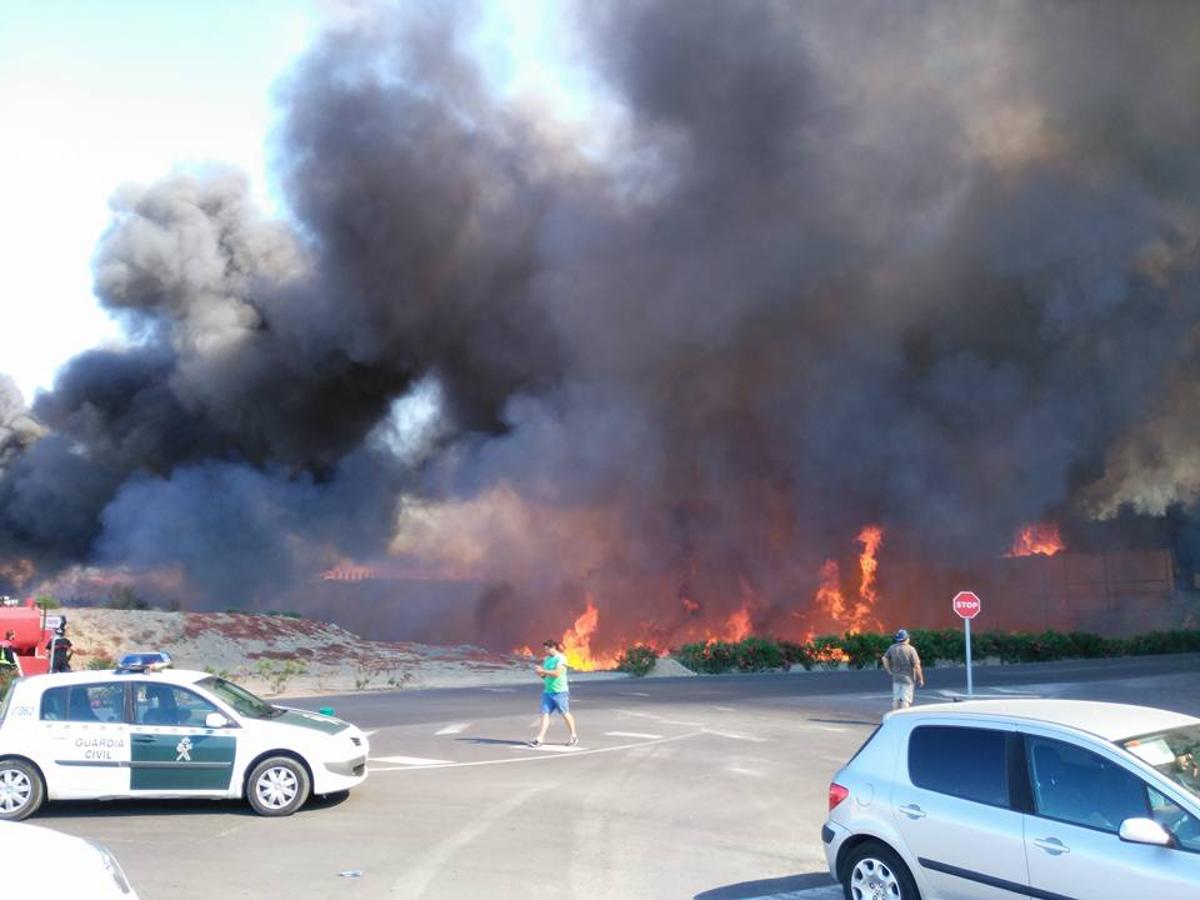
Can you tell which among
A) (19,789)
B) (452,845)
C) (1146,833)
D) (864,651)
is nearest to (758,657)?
(864,651)

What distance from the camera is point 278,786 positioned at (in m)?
8.41

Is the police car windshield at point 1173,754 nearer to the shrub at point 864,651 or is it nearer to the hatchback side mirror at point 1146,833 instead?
the hatchback side mirror at point 1146,833

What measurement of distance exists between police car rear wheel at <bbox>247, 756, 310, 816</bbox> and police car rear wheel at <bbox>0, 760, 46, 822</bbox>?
1569 mm

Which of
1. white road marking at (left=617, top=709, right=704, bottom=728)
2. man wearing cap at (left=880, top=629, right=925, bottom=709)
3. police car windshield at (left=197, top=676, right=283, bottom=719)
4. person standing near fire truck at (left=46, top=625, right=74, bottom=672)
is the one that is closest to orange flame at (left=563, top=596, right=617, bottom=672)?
white road marking at (left=617, top=709, right=704, bottom=728)

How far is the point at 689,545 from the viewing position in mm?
38906

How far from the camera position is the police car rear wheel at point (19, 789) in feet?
26.9

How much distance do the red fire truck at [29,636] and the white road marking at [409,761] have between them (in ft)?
24.6

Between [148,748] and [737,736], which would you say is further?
[737,736]

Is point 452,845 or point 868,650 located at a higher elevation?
point 868,650

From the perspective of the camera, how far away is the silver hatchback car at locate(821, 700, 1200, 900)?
4.50 meters

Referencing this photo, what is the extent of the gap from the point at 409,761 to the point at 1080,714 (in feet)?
25.4

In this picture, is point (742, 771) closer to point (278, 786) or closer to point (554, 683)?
point (554, 683)

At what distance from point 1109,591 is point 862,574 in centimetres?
904

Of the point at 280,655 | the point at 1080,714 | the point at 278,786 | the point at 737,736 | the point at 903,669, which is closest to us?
the point at 1080,714
